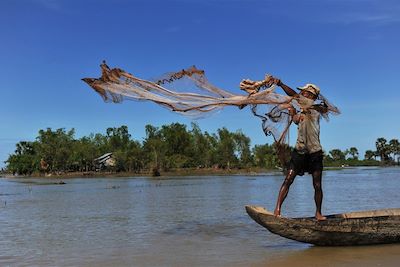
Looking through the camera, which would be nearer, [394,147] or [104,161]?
[104,161]

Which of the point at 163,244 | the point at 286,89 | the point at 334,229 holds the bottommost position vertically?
the point at 163,244

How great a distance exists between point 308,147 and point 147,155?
77.7 m

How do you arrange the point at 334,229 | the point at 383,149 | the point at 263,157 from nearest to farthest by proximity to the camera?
the point at 334,229 < the point at 263,157 < the point at 383,149

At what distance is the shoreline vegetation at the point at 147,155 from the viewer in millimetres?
85000

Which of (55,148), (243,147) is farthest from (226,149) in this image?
(55,148)

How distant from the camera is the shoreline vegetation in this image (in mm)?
85000

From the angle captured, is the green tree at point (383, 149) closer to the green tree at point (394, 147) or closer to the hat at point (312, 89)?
the green tree at point (394, 147)

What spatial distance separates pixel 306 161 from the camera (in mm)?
8375

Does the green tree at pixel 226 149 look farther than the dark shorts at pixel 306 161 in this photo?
Yes

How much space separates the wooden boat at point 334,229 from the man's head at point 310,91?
2.11 metres

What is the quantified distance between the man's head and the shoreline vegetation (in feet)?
235

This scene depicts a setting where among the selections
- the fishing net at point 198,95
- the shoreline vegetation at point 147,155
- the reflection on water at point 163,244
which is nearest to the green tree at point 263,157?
the shoreline vegetation at point 147,155

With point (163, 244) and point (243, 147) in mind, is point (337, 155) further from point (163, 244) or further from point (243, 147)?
point (163, 244)

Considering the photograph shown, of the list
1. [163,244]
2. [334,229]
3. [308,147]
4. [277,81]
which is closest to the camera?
[334,229]
